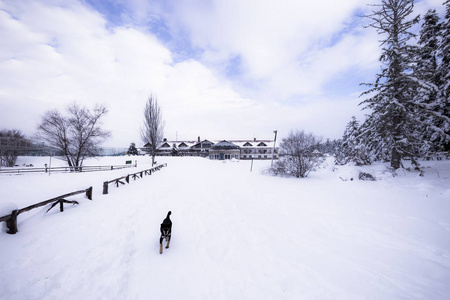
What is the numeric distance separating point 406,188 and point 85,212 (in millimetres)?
16536

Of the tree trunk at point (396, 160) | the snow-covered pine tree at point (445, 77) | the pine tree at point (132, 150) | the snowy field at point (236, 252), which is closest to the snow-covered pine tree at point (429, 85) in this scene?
the snow-covered pine tree at point (445, 77)

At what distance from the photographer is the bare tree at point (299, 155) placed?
15.0 metres

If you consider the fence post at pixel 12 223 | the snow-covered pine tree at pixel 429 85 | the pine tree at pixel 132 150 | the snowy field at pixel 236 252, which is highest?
→ the snow-covered pine tree at pixel 429 85

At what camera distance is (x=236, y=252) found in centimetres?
429

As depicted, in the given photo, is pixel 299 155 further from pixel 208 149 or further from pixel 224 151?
pixel 208 149

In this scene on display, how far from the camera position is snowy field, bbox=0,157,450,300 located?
10.1 feet

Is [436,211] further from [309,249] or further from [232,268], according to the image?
[232,268]

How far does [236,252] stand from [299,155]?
43.0 feet

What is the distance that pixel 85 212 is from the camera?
637 cm

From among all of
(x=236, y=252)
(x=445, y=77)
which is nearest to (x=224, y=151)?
(x=445, y=77)

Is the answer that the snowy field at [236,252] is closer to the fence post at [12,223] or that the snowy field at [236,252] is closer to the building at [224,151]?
the fence post at [12,223]

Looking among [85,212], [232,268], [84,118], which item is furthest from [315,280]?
[84,118]

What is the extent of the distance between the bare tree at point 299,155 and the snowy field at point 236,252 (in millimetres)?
7388

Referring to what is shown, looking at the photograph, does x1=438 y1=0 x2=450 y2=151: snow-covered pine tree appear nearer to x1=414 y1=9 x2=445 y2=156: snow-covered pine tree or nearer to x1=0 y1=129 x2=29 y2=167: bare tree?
x1=414 y1=9 x2=445 y2=156: snow-covered pine tree
